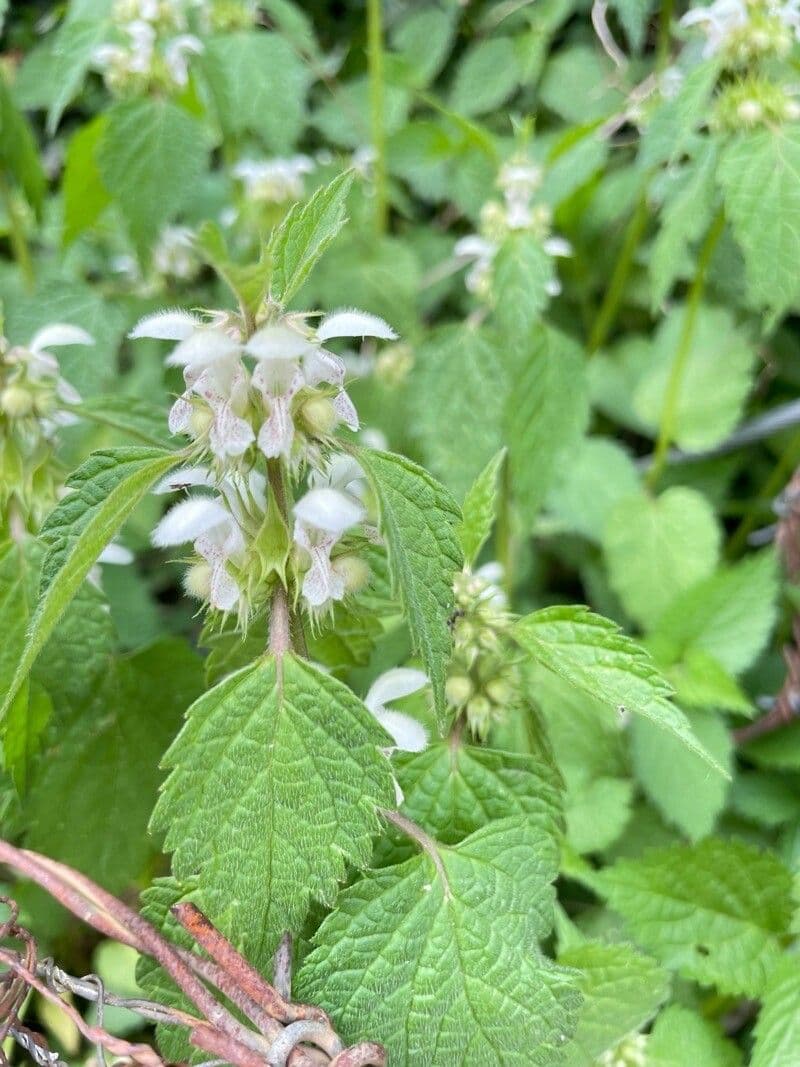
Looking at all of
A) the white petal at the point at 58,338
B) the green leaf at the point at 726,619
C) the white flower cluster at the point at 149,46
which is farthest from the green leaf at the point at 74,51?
the green leaf at the point at 726,619

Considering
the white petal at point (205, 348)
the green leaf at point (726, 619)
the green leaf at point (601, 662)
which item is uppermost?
the white petal at point (205, 348)

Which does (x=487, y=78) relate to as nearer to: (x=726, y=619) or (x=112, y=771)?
(x=726, y=619)

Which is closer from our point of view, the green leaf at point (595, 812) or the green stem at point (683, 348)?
the green leaf at point (595, 812)

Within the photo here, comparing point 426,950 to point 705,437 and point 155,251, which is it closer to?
point 705,437

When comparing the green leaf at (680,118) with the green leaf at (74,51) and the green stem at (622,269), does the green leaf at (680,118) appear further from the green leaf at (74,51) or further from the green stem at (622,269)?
the green leaf at (74,51)

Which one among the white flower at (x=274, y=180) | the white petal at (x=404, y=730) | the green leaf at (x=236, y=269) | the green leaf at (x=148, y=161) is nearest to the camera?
the green leaf at (x=236, y=269)

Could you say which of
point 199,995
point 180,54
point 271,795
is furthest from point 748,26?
point 199,995

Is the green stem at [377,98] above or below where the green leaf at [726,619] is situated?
above
